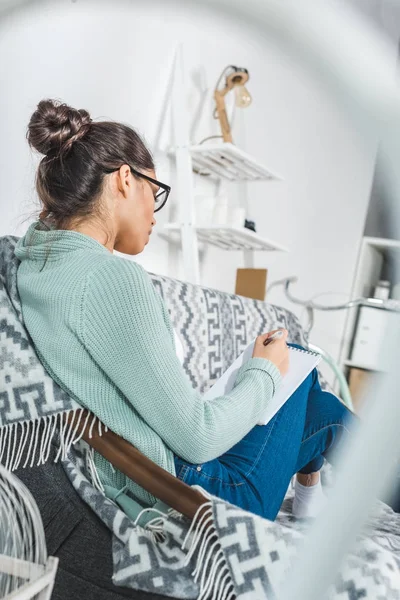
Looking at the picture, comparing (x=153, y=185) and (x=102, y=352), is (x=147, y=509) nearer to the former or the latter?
(x=102, y=352)

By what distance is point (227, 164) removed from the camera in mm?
2295

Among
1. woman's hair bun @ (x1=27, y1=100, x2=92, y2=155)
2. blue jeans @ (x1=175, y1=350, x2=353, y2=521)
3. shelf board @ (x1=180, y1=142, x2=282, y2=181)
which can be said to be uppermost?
shelf board @ (x1=180, y1=142, x2=282, y2=181)

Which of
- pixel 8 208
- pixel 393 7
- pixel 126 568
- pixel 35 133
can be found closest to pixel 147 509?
pixel 126 568

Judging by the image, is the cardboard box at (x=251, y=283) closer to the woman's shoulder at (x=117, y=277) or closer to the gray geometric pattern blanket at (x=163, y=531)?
the gray geometric pattern blanket at (x=163, y=531)

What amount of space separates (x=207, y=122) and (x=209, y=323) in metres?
1.06

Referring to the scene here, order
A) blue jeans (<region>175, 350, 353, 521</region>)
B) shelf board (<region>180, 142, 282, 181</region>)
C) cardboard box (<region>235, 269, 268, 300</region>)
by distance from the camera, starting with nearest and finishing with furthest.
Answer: blue jeans (<region>175, 350, 353, 521</region>)
shelf board (<region>180, 142, 282, 181</region>)
cardboard box (<region>235, 269, 268, 300</region>)

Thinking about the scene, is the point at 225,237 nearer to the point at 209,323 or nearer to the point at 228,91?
the point at 228,91

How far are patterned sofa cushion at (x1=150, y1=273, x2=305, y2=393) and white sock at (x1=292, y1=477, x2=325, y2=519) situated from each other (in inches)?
14.7

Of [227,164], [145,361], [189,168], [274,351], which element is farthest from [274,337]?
[227,164]

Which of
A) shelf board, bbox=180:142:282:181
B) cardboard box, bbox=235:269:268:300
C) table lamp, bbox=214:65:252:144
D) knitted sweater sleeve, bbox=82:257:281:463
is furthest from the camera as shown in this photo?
cardboard box, bbox=235:269:268:300

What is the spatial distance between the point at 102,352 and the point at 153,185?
15.0 inches

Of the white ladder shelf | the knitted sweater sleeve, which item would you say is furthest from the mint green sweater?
the white ladder shelf

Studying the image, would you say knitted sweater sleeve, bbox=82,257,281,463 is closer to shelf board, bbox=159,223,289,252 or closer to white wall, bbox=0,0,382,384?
white wall, bbox=0,0,382,384

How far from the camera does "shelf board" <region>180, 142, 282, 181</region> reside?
2.15 metres
